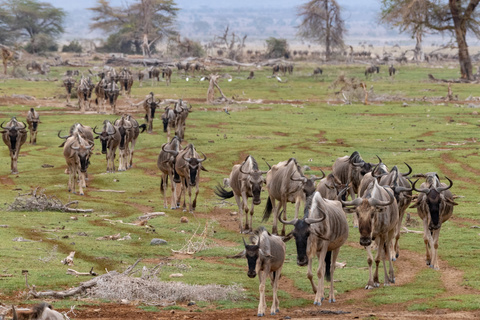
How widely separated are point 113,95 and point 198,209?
23181 mm

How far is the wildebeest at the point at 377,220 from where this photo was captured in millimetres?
13344

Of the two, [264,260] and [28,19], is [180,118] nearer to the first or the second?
[264,260]

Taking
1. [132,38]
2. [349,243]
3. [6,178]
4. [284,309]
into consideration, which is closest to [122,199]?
[6,178]

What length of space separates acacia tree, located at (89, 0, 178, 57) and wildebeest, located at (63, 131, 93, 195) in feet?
225

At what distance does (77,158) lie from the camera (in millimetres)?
24719

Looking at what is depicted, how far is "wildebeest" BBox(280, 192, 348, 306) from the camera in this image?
1241 cm

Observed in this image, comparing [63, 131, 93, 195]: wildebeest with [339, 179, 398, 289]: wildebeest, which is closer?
[339, 179, 398, 289]: wildebeest

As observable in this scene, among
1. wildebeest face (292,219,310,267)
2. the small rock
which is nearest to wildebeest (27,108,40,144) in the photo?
the small rock

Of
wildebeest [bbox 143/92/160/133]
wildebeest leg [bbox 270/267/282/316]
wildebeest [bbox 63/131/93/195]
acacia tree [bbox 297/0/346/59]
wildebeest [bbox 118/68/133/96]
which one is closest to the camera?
wildebeest leg [bbox 270/267/282/316]

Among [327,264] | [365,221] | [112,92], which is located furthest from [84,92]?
[365,221]

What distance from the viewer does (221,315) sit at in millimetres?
12117

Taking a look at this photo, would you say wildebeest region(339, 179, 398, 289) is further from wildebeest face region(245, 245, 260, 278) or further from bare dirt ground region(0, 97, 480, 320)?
wildebeest face region(245, 245, 260, 278)

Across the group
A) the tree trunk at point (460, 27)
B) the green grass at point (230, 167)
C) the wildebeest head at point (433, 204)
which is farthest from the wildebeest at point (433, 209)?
the tree trunk at point (460, 27)

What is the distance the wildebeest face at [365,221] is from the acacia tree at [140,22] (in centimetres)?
8121
